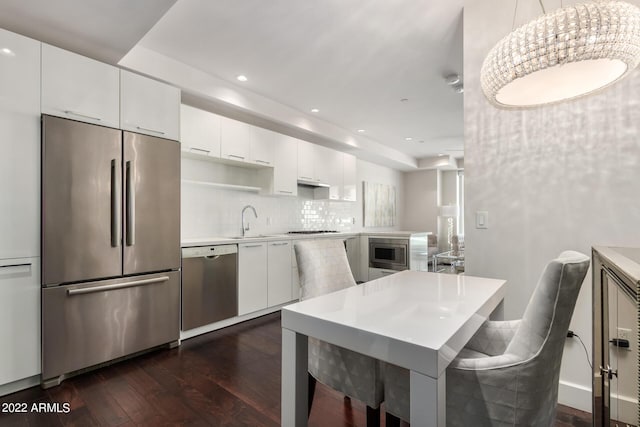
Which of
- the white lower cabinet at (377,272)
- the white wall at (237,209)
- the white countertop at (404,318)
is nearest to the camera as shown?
the white countertop at (404,318)

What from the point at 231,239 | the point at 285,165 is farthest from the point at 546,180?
the point at 285,165

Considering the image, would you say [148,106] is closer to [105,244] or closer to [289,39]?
[105,244]

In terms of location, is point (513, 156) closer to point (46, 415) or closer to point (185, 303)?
point (185, 303)

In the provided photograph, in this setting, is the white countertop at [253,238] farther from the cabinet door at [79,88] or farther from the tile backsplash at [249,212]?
the cabinet door at [79,88]

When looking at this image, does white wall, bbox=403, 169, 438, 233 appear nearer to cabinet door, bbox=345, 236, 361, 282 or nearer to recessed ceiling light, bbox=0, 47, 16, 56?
cabinet door, bbox=345, 236, 361, 282

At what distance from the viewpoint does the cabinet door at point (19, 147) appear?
1886 millimetres

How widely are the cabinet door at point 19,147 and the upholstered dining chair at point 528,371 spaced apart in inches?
100

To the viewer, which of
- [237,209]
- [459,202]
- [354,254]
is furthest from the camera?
[459,202]

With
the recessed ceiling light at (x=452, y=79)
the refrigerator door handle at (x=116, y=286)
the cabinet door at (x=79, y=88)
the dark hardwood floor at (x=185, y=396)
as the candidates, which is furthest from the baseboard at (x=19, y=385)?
the recessed ceiling light at (x=452, y=79)

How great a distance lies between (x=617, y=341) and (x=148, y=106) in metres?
3.15

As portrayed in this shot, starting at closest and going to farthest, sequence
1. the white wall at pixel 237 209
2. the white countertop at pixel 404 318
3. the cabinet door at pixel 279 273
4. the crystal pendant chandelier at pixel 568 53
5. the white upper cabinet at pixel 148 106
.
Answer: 1. the white countertop at pixel 404 318
2. the crystal pendant chandelier at pixel 568 53
3. the white upper cabinet at pixel 148 106
4. the white wall at pixel 237 209
5. the cabinet door at pixel 279 273

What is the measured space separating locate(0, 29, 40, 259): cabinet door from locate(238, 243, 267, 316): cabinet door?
1680 millimetres

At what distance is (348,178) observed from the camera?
5246 mm

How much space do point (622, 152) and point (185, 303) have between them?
334 centimetres
